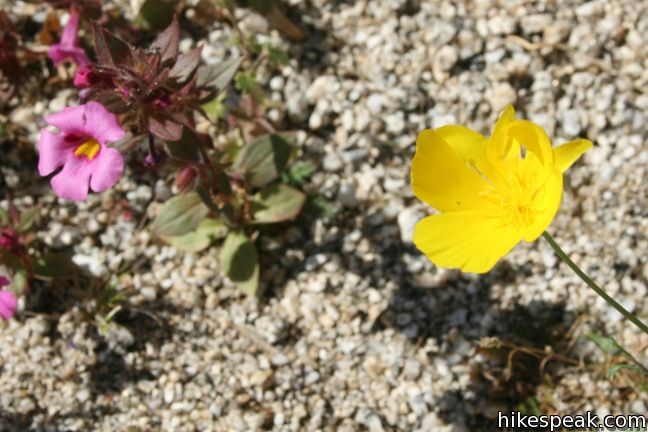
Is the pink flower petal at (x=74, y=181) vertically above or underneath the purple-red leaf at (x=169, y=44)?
underneath

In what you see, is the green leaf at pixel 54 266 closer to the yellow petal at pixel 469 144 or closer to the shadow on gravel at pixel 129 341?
the shadow on gravel at pixel 129 341

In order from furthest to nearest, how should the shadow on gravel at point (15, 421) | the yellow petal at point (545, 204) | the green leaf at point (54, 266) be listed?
1. the green leaf at point (54, 266)
2. the shadow on gravel at point (15, 421)
3. the yellow petal at point (545, 204)

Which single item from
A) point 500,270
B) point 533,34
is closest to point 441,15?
point 533,34

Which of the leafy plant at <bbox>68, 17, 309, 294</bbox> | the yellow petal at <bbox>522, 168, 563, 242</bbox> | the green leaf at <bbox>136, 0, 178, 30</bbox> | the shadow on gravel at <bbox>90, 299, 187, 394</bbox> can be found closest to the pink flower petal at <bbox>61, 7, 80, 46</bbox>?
the green leaf at <bbox>136, 0, 178, 30</bbox>

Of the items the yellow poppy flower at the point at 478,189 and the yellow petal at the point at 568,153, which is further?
the yellow poppy flower at the point at 478,189

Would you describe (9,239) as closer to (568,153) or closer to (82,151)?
(82,151)

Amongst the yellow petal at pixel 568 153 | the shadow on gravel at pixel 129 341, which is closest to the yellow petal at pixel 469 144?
the yellow petal at pixel 568 153
